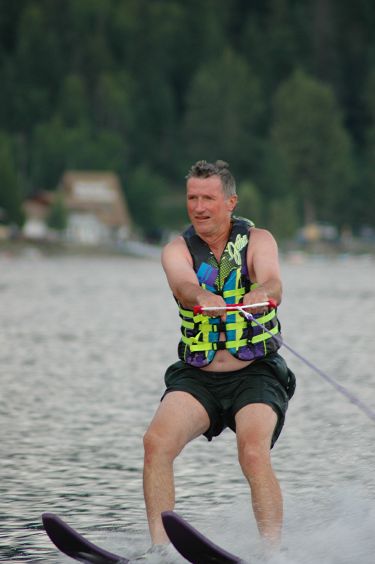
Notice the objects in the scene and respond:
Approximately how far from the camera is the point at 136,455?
30.0 feet

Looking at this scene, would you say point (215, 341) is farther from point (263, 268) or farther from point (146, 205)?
point (146, 205)

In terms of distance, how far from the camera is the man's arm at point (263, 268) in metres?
5.47

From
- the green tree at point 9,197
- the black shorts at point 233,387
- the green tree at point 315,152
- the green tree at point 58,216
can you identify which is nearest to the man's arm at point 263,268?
Result: the black shorts at point 233,387

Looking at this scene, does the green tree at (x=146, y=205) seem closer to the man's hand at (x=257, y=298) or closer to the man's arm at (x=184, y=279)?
A: the man's arm at (x=184, y=279)

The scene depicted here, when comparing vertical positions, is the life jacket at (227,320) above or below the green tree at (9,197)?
above

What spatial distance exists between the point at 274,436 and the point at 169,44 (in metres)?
188

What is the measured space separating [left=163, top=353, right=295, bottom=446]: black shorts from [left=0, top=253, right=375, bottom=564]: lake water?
513 mm

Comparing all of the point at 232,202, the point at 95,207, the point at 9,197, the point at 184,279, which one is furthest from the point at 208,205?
the point at 95,207

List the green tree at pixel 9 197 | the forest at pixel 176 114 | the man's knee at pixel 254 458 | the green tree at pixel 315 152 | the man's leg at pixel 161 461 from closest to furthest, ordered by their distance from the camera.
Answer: the man's knee at pixel 254 458 → the man's leg at pixel 161 461 → the green tree at pixel 9 197 → the green tree at pixel 315 152 → the forest at pixel 176 114

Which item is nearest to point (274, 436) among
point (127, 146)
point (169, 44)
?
point (127, 146)

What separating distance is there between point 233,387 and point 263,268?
0.47 meters

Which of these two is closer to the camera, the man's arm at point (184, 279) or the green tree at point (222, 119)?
the man's arm at point (184, 279)

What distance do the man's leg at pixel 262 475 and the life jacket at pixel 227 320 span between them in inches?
13.5

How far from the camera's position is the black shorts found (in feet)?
18.3
